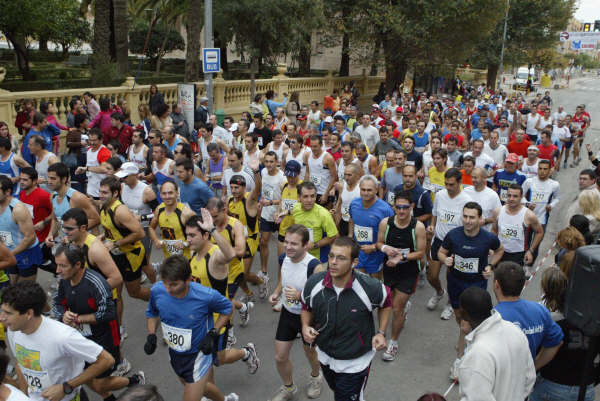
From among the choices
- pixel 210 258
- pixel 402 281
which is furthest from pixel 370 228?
pixel 210 258

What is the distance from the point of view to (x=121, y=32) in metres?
18.3

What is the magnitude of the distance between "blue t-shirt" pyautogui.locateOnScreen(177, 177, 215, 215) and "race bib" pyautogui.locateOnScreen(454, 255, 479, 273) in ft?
10.6

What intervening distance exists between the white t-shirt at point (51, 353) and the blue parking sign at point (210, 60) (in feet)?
33.0

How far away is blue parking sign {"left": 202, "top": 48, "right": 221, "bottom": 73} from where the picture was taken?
42.0 feet

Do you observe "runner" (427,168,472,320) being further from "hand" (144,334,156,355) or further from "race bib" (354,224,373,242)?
"hand" (144,334,156,355)

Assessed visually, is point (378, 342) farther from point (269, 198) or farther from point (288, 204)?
point (269, 198)

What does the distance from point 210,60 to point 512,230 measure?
8.69 meters

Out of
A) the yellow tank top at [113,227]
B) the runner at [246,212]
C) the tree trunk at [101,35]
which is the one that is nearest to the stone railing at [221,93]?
the tree trunk at [101,35]

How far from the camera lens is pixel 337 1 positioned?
2409 centimetres

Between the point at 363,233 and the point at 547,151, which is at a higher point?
the point at 547,151

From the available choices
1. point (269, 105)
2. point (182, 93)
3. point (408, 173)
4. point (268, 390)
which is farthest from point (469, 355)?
point (269, 105)

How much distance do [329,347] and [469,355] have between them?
4.04 feet

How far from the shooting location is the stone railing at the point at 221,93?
1297cm

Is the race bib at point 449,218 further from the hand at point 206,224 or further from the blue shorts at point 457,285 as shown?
the hand at point 206,224
